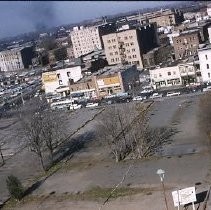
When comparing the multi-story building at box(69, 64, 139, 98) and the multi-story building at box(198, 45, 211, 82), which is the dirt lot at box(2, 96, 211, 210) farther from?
the multi-story building at box(69, 64, 139, 98)

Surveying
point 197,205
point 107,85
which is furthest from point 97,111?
point 197,205

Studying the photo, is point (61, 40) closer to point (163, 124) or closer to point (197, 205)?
point (163, 124)

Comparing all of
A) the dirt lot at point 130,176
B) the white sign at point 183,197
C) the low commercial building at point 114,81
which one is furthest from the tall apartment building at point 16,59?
the white sign at point 183,197

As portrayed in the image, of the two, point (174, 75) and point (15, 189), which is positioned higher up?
point (174, 75)

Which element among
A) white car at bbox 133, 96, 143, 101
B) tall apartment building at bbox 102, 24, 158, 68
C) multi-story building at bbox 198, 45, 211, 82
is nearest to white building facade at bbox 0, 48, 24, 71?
tall apartment building at bbox 102, 24, 158, 68

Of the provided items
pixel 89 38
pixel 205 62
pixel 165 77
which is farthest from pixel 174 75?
pixel 89 38

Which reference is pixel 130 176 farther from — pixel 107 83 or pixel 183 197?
pixel 107 83
